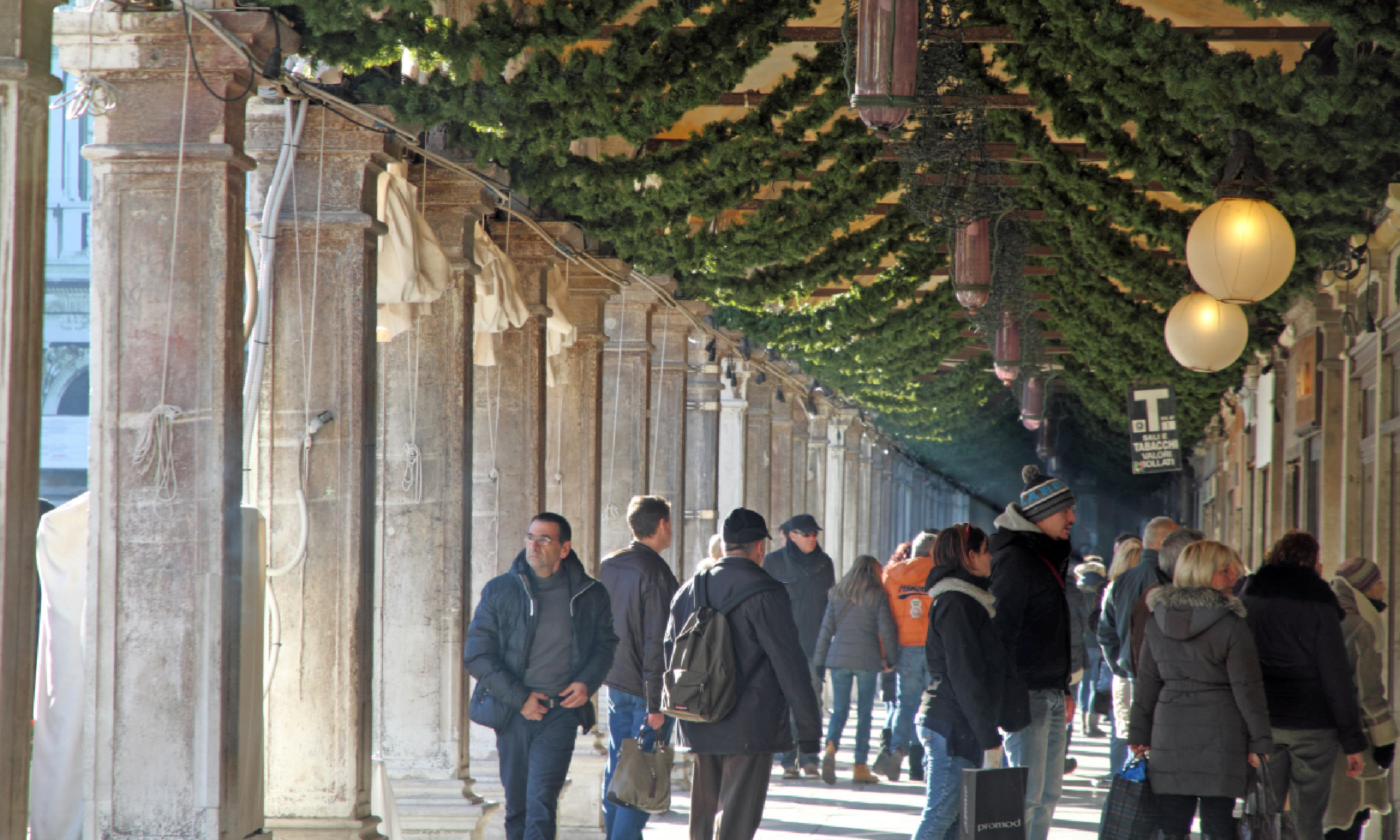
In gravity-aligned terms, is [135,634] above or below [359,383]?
below

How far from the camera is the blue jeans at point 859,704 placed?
35.1 feet

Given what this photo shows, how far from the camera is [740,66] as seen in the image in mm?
7043

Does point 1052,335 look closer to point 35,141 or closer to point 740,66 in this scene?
point 740,66

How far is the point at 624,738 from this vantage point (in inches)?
302

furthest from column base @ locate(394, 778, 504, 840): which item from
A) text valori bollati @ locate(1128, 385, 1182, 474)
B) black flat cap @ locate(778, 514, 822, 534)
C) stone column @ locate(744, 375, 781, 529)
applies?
stone column @ locate(744, 375, 781, 529)

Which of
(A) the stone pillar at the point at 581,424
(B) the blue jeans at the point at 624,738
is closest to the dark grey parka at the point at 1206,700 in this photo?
(B) the blue jeans at the point at 624,738

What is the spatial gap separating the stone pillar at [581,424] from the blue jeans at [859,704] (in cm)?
217

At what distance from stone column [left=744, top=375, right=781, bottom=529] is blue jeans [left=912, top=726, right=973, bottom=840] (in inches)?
397

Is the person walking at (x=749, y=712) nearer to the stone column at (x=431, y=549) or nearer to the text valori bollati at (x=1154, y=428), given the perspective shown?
the stone column at (x=431, y=549)

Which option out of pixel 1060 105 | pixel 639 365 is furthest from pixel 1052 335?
pixel 1060 105

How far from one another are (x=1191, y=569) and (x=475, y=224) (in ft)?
12.5

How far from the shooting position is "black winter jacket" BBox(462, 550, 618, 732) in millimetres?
6414

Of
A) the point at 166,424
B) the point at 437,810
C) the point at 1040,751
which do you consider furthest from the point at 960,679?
the point at 166,424

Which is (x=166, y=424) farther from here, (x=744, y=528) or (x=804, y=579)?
(x=804, y=579)
